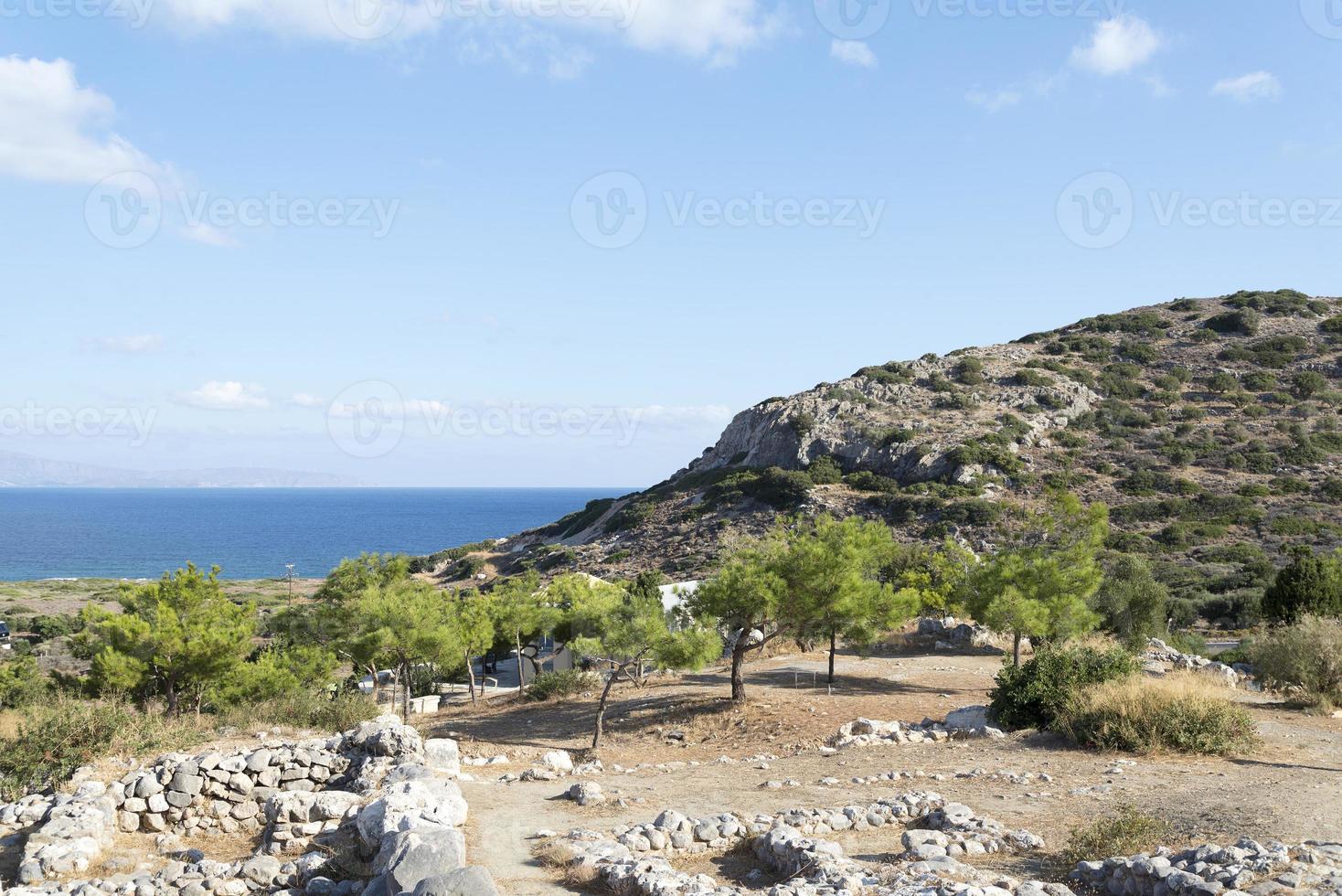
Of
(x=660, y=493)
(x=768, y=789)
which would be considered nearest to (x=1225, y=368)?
(x=660, y=493)

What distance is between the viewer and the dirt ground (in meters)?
11.2

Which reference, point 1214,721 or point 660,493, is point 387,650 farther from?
point 660,493

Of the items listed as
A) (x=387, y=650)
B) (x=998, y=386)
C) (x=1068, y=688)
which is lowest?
(x=387, y=650)

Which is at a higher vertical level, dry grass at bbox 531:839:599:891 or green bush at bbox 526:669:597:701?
dry grass at bbox 531:839:599:891

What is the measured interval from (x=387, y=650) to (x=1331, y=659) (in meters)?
25.6

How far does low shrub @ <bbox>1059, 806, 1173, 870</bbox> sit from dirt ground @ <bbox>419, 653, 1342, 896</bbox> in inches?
19.9

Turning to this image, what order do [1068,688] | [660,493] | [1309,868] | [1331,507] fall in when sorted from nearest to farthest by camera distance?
[1309,868]
[1068,688]
[1331,507]
[660,493]

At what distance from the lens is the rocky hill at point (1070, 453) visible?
2409 inches

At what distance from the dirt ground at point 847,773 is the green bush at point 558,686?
132 inches

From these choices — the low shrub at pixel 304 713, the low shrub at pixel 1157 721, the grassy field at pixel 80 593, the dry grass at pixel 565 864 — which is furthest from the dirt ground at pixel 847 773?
the grassy field at pixel 80 593

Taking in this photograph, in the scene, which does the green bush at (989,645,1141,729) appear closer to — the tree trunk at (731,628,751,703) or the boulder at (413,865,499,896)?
the tree trunk at (731,628,751,703)

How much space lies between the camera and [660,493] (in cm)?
9269

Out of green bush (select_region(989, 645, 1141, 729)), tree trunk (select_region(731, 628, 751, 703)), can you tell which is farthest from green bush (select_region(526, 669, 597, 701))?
green bush (select_region(989, 645, 1141, 729))

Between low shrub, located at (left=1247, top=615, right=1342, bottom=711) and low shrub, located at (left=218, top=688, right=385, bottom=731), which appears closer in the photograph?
low shrub, located at (left=1247, top=615, right=1342, bottom=711)
